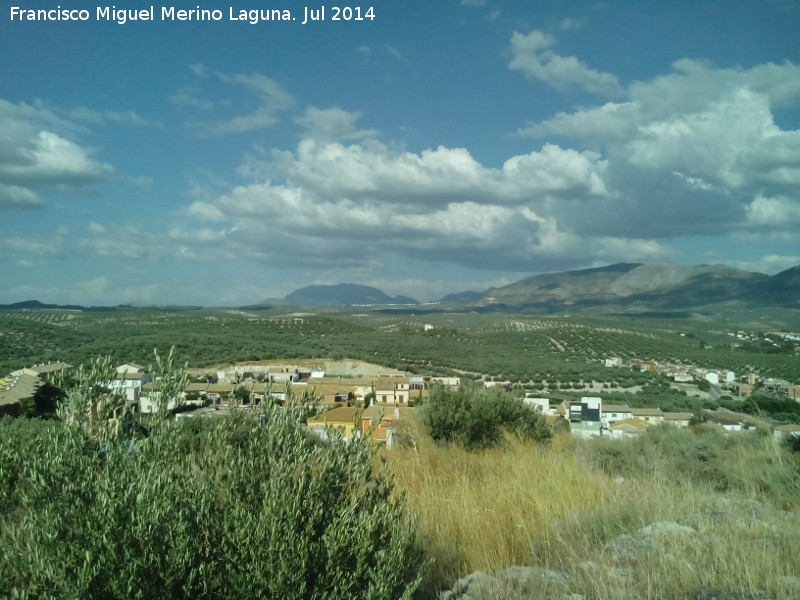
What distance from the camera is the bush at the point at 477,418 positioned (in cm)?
970

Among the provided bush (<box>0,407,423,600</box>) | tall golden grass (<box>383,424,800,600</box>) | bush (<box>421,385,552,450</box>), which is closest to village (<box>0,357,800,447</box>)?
bush (<box>0,407,423,600</box>)

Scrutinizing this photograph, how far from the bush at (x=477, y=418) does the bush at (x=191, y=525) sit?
22.8 ft

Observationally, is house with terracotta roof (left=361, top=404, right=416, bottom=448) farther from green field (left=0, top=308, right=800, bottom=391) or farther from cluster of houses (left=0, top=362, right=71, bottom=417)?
green field (left=0, top=308, right=800, bottom=391)

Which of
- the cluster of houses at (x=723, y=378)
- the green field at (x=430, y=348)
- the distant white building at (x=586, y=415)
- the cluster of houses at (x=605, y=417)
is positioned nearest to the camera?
the cluster of houses at (x=605, y=417)

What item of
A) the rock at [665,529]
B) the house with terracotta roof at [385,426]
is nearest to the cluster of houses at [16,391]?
the house with terracotta roof at [385,426]

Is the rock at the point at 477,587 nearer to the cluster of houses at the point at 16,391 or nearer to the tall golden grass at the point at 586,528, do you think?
the tall golden grass at the point at 586,528

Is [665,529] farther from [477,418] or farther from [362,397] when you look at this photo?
[362,397]

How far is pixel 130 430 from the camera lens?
2914 mm

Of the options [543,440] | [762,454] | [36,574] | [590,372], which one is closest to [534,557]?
[36,574]

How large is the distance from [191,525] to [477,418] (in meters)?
8.04

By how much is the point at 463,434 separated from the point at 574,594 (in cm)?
654

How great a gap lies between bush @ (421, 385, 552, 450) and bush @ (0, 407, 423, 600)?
6943mm

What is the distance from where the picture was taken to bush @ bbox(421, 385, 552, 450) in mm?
9703

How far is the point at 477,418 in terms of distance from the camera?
32.7 ft
